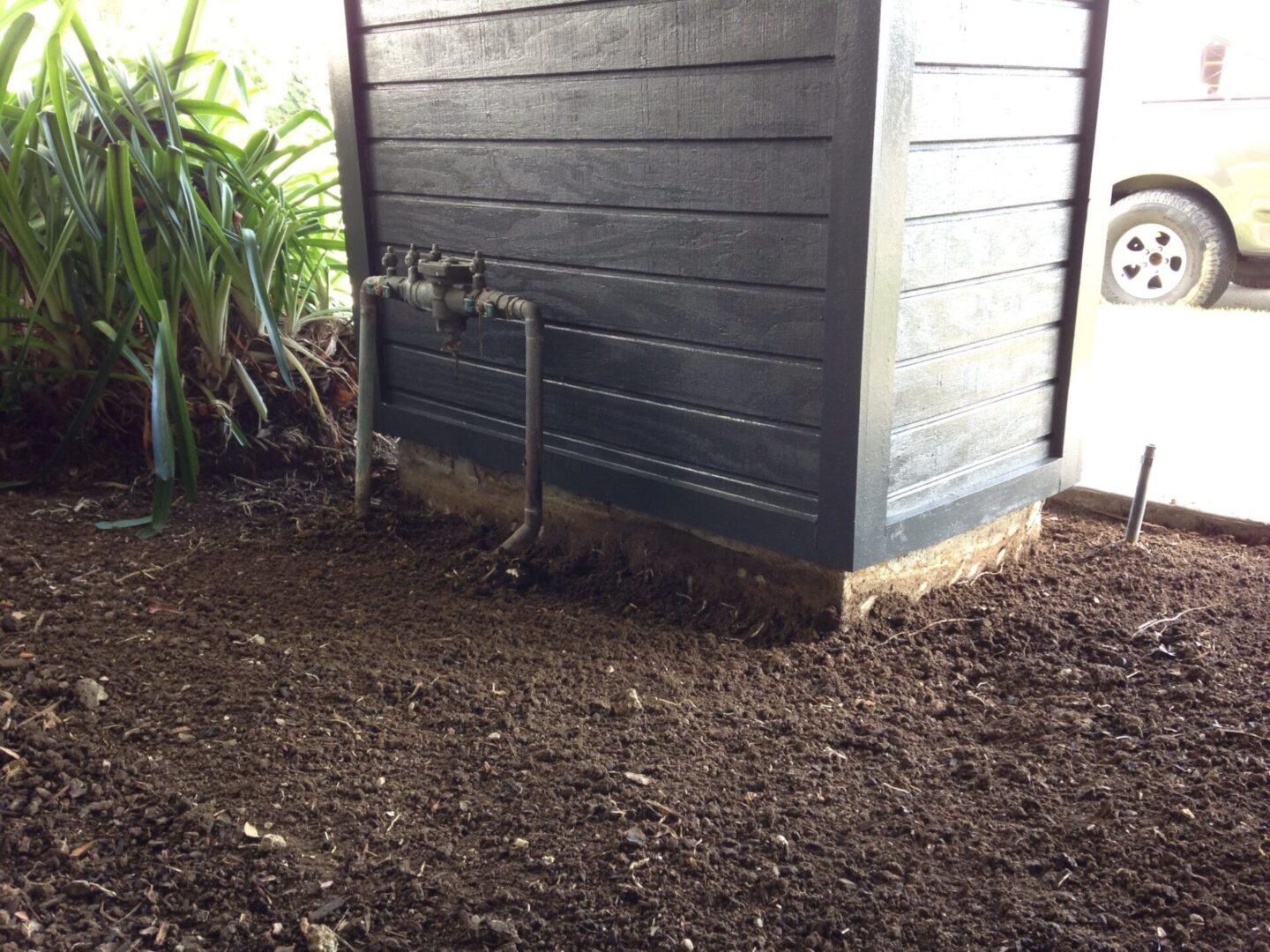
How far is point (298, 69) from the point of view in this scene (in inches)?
201

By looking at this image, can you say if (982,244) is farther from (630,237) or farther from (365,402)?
(365,402)

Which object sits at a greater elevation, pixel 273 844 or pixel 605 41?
pixel 605 41

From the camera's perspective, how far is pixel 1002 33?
1994 millimetres

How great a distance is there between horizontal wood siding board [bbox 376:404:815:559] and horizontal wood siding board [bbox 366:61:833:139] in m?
0.66

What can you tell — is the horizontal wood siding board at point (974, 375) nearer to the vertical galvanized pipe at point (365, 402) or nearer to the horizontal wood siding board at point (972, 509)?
the horizontal wood siding board at point (972, 509)

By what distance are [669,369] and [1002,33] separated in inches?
33.7

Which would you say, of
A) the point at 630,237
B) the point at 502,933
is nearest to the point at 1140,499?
the point at 630,237

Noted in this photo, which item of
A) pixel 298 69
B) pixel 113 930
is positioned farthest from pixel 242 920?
pixel 298 69

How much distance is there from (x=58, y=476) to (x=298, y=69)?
2906 millimetres

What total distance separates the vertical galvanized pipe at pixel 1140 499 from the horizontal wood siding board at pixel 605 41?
52.6 inches

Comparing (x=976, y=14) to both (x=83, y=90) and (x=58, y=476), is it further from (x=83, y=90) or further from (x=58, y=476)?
(x=58, y=476)

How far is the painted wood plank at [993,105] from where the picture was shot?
1.88 meters

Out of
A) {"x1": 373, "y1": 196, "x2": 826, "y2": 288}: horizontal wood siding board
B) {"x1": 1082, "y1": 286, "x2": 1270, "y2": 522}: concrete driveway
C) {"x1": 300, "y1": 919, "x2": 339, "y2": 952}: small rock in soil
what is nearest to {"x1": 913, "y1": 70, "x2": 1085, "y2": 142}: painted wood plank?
{"x1": 373, "y1": 196, "x2": 826, "y2": 288}: horizontal wood siding board

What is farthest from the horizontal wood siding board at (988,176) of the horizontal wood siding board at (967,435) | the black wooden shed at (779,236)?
the horizontal wood siding board at (967,435)
